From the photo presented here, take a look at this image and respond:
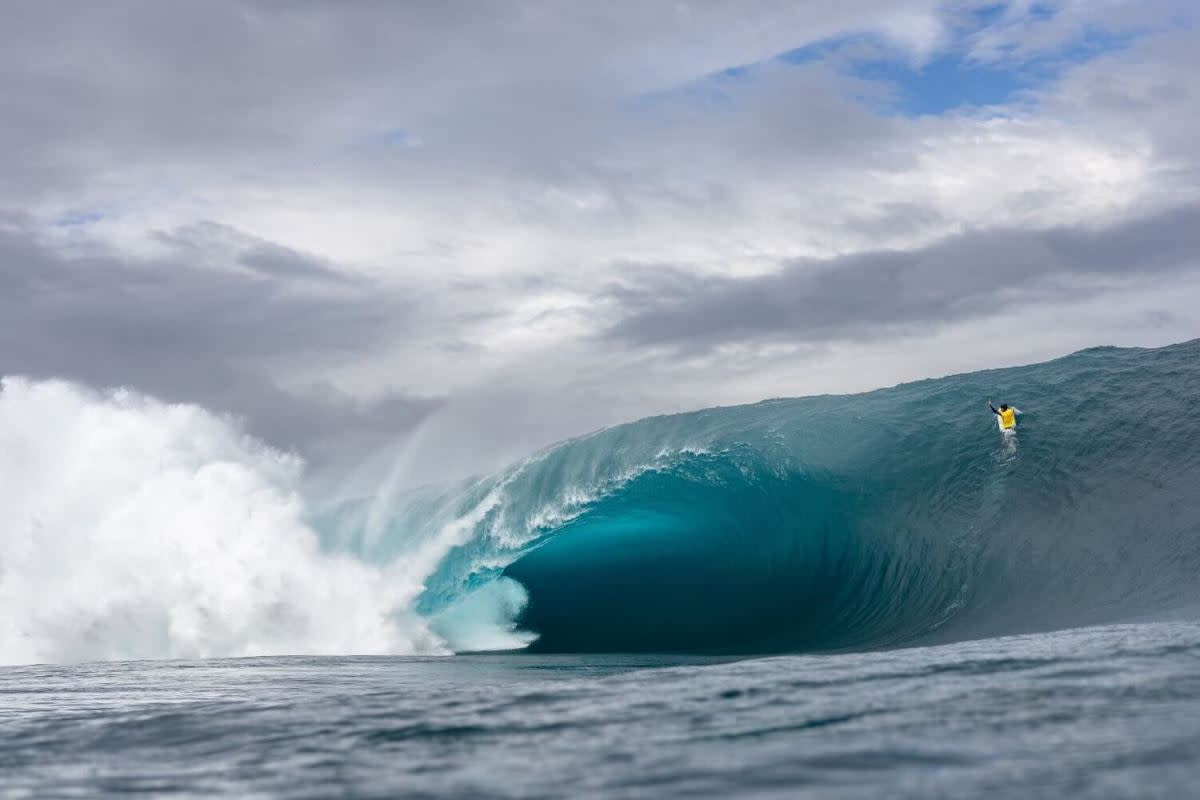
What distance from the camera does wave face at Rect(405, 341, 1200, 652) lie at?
1365cm

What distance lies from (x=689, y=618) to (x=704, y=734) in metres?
12.6

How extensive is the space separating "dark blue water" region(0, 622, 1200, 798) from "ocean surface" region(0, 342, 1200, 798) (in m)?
0.03

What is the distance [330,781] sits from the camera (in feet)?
13.8

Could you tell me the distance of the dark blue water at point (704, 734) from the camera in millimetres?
3736

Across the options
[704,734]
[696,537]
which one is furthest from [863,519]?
[704,734]

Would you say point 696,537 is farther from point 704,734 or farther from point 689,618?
point 704,734

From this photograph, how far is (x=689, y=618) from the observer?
17.1 m

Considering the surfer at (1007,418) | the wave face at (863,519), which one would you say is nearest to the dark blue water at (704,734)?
→ the wave face at (863,519)

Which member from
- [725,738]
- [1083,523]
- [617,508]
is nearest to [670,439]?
[617,508]

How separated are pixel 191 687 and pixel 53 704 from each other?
1575mm

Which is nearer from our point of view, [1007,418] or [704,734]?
[704,734]

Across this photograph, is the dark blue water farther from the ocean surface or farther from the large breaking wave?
the large breaking wave

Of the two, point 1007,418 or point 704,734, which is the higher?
Result: point 1007,418

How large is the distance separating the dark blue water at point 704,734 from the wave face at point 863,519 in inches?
235
